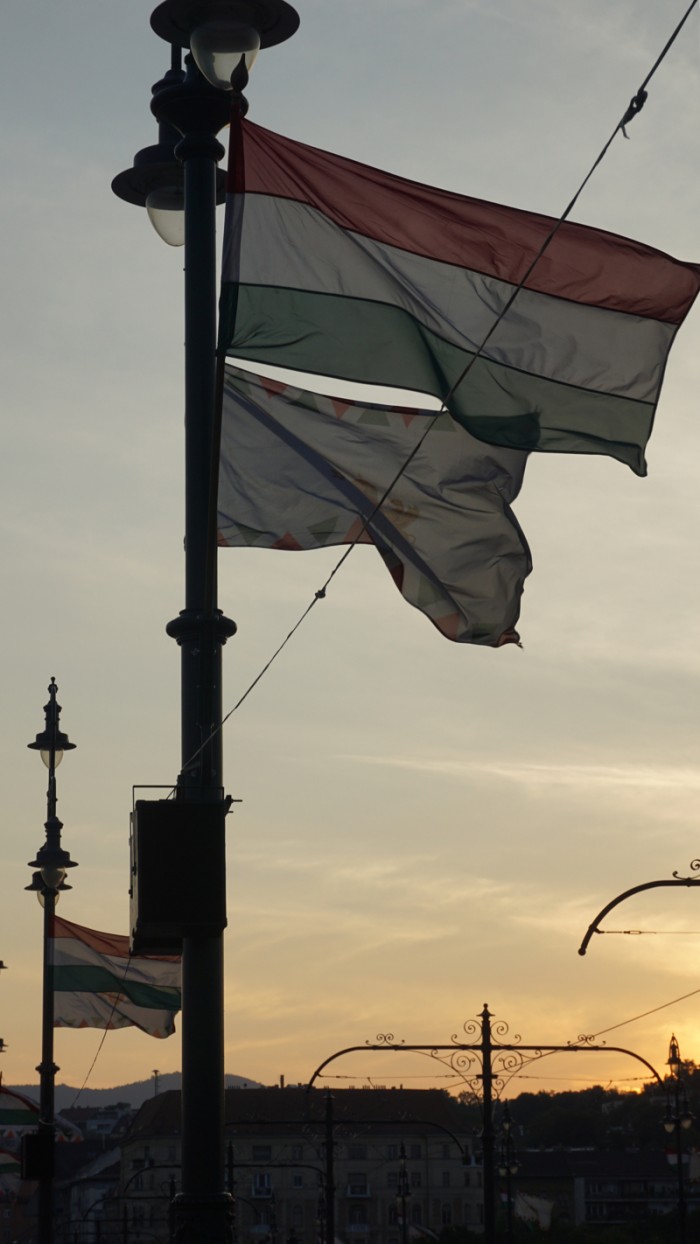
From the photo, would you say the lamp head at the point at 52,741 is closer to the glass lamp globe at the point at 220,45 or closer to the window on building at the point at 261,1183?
the glass lamp globe at the point at 220,45

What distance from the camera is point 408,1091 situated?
487ft

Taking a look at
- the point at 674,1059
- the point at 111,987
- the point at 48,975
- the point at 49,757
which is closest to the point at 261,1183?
the point at 674,1059

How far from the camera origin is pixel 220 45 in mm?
8930

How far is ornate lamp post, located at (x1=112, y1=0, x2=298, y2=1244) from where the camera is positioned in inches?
329

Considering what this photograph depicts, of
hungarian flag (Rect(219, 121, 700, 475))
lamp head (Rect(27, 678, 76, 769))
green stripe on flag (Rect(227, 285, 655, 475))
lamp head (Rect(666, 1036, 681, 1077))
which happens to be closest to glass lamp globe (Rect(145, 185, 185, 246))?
hungarian flag (Rect(219, 121, 700, 475))

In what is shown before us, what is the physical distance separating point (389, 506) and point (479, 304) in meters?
1.23

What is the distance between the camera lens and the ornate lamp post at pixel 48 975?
75.0 ft

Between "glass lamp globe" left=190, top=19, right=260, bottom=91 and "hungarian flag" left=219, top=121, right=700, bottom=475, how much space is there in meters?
0.76

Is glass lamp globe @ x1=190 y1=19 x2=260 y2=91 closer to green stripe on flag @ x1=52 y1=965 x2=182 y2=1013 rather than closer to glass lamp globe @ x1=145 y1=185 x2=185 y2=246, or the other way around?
glass lamp globe @ x1=145 y1=185 x2=185 y2=246

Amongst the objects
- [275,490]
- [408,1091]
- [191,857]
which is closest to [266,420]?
[275,490]

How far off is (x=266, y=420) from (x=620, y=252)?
2.24m

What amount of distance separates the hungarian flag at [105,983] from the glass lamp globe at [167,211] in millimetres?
16658

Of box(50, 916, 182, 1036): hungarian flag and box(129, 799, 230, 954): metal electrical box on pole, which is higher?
box(50, 916, 182, 1036): hungarian flag

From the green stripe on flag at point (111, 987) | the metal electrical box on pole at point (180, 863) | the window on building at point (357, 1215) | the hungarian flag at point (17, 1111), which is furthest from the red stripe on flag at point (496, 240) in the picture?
the window on building at point (357, 1215)
